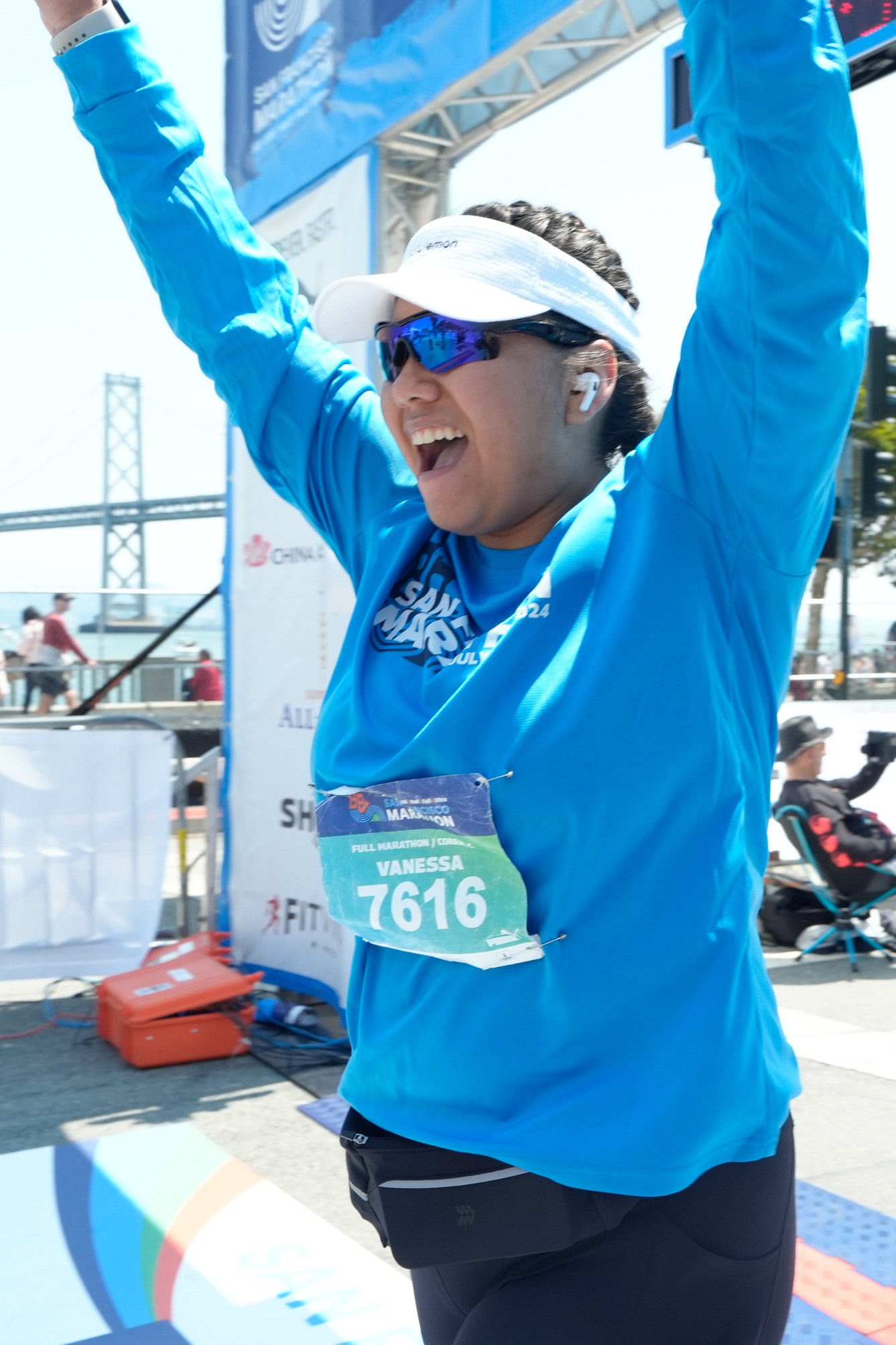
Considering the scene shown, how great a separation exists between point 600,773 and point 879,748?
6.43m

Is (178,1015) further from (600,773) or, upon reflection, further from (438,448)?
(600,773)

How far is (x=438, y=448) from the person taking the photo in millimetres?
1397

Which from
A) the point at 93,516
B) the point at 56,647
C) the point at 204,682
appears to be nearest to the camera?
the point at 56,647

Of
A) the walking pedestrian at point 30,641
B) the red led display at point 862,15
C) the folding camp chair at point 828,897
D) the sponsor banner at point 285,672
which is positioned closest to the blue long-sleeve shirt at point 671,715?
the red led display at point 862,15

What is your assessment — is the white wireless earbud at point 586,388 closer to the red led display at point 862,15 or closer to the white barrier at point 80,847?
the red led display at point 862,15

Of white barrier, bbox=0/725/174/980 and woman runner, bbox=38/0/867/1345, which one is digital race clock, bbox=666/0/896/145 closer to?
woman runner, bbox=38/0/867/1345

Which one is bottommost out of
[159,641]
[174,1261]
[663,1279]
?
[174,1261]

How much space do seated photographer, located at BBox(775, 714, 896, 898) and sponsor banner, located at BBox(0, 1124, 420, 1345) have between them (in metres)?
3.66

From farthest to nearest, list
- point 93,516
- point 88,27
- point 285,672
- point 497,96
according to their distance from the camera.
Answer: point 93,516, point 285,672, point 497,96, point 88,27

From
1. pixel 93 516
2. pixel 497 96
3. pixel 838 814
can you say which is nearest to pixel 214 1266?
pixel 497 96

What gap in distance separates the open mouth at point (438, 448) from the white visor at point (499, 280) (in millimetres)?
131

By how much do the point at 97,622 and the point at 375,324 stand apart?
1242 cm

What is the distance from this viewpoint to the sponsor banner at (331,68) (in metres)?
4.07

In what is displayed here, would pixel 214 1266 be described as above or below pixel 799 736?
below
